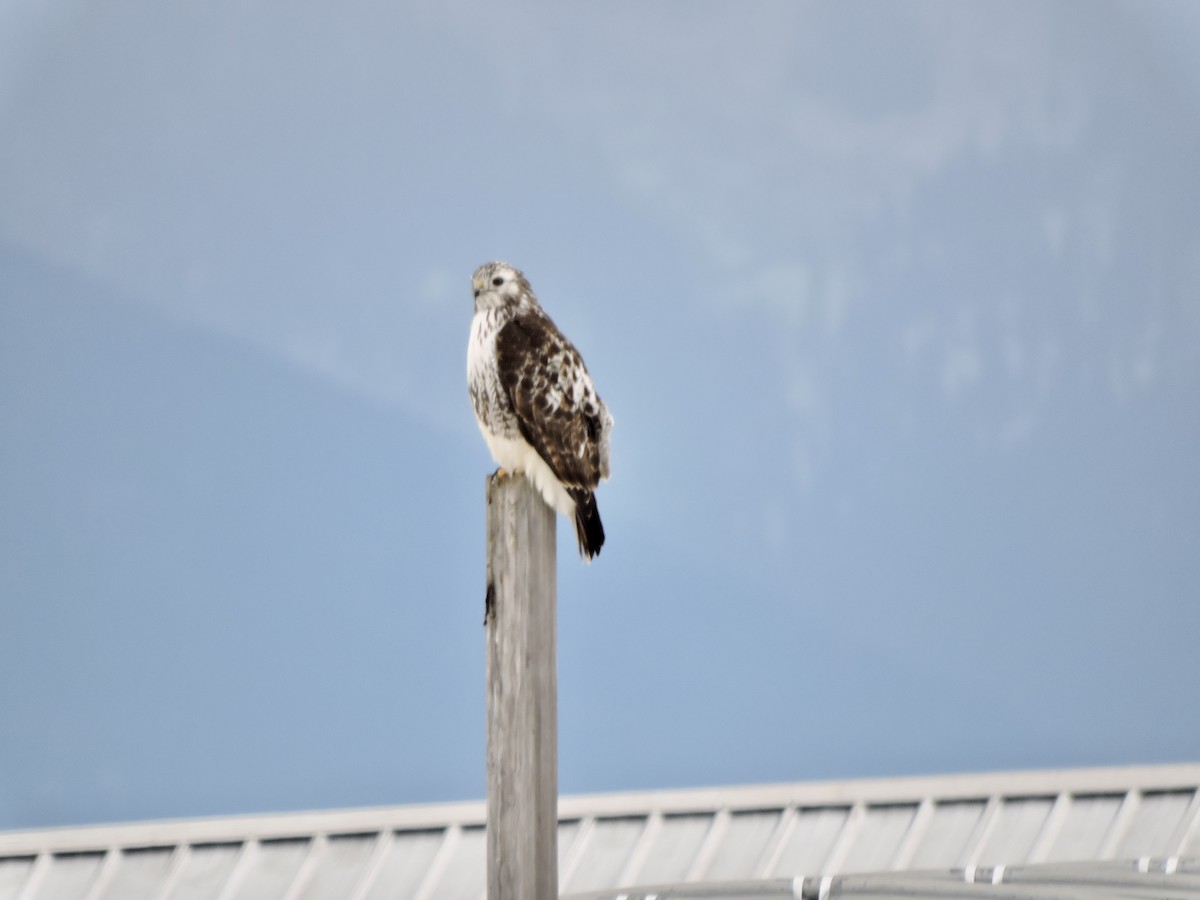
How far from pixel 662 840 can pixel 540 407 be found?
8.23 ft

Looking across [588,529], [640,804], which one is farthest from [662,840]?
[588,529]

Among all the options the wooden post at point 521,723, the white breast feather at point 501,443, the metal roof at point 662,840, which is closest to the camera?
the wooden post at point 521,723

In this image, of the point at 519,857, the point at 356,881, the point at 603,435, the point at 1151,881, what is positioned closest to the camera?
the point at 519,857

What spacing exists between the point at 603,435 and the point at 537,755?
106cm

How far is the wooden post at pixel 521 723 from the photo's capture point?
3.74m

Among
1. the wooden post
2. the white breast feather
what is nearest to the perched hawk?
the white breast feather

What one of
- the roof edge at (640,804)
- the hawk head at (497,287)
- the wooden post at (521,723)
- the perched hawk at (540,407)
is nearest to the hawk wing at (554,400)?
the perched hawk at (540,407)

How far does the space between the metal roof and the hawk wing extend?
223cm

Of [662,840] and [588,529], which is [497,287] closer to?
[588,529]

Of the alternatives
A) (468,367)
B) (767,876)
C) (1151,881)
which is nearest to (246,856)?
(767,876)

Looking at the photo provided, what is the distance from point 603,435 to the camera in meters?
4.34

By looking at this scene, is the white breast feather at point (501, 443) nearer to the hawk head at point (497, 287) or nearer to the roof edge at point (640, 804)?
the hawk head at point (497, 287)

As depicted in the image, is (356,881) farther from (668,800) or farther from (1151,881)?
(1151,881)

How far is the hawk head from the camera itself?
456 cm
